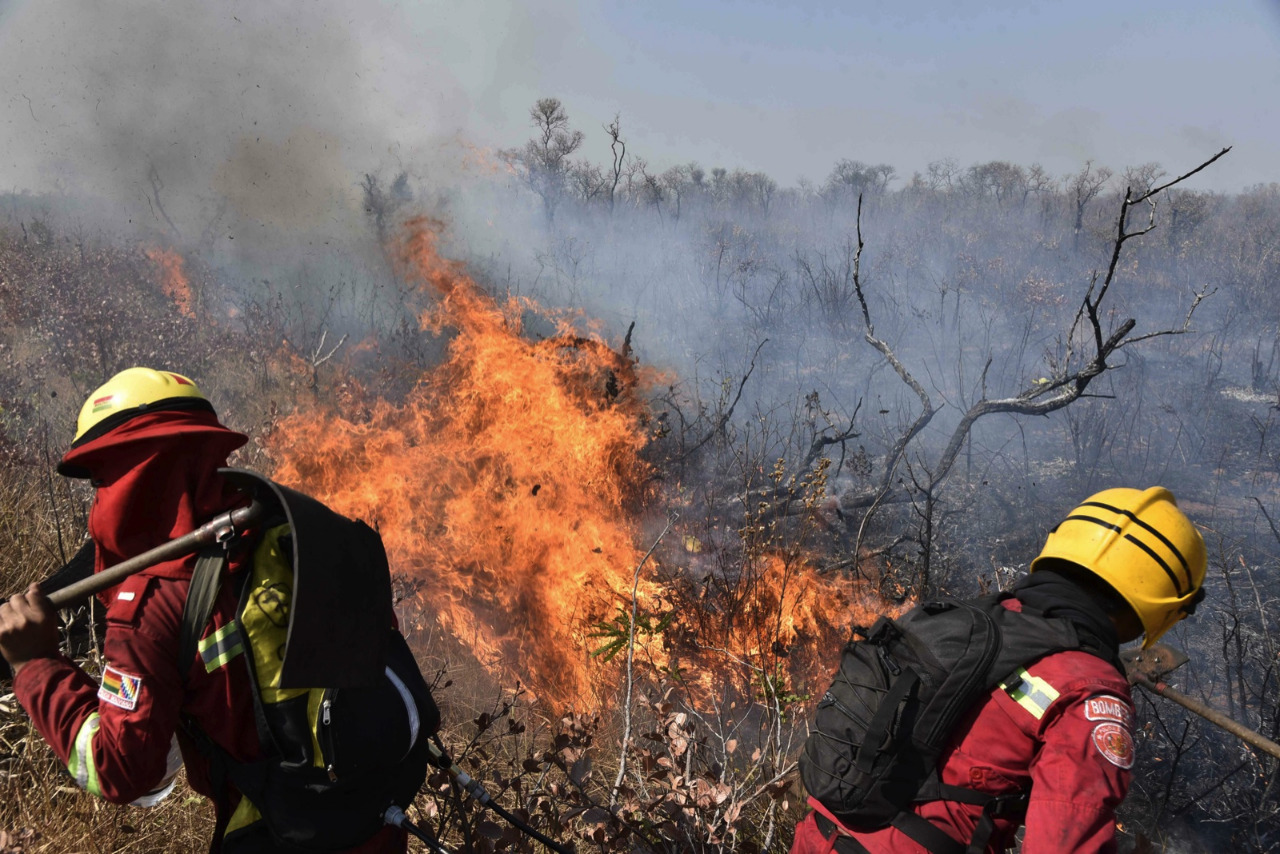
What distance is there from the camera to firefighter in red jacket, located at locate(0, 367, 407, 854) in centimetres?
145

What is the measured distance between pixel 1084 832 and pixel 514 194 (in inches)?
543

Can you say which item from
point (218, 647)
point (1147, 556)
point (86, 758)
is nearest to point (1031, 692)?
point (1147, 556)

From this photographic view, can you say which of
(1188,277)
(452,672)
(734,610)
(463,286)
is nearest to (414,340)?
(463,286)

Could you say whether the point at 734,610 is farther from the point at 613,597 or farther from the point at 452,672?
the point at 452,672

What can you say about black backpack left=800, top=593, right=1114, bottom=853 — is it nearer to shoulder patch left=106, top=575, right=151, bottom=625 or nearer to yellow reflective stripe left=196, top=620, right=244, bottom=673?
yellow reflective stripe left=196, top=620, right=244, bottom=673

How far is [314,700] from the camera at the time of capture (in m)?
1.54

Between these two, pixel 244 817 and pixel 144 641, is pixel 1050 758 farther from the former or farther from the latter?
pixel 144 641

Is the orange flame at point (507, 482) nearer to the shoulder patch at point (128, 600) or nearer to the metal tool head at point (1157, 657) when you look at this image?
the metal tool head at point (1157, 657)

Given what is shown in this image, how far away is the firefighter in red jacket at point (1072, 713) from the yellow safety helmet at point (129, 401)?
2.05m

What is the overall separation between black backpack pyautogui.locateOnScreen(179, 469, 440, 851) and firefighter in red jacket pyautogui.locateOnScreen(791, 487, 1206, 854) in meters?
1.27

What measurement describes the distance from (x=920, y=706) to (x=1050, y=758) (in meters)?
0.29

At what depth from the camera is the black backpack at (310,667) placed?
4.76 ft

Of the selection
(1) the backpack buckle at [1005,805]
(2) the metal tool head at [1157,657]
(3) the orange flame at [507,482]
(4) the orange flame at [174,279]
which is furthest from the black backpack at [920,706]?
(4) the orange flame at [174,279]

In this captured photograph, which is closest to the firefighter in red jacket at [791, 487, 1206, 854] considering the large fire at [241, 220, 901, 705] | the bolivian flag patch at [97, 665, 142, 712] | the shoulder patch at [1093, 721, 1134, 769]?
the shoulder patch at [1093, 721, 1134, 769]
